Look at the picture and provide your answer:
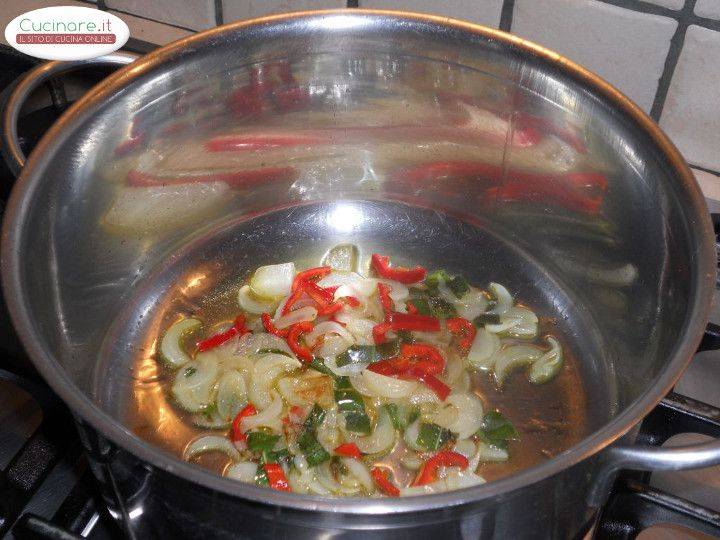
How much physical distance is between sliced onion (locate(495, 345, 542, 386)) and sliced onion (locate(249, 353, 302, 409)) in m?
0.20

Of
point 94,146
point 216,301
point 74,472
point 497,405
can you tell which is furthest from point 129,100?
point 497,405

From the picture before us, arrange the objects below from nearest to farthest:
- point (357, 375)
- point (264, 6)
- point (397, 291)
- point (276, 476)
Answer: point (276, 476) → point (357, 375) → point (397, 291) → point (264, 6)

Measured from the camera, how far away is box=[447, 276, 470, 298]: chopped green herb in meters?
0.87

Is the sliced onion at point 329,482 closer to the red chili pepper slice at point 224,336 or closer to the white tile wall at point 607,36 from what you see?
the red chili pepper slice at point 224,336

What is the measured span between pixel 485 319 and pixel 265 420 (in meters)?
0.27

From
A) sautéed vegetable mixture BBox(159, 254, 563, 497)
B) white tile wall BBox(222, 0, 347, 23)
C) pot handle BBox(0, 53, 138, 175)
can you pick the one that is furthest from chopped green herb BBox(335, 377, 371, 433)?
white tile wall BBox(222, 0, 347, 23)

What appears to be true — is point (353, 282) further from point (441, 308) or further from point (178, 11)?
point (178, 11)

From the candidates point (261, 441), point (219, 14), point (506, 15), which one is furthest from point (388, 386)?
point (219, 14)

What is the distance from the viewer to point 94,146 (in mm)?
773

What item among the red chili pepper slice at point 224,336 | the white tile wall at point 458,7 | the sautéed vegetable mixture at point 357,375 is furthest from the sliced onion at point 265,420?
the white tile wall at point 458,7

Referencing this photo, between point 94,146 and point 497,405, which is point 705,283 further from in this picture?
point 94,146

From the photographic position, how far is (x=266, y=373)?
2.51 feet

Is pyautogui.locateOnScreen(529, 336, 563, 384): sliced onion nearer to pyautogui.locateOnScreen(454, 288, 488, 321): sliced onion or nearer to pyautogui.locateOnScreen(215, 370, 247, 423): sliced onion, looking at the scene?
pyautogui.locateOnScreen(454, 288, 488, 321): sliced onion

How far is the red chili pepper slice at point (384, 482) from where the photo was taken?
666 millimetres
